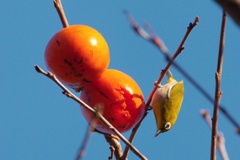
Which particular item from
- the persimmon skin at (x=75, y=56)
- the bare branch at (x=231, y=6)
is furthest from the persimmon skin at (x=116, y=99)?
the bare branch at (x=231, y=6)

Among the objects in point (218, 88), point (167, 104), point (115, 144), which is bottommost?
point (115, 144)

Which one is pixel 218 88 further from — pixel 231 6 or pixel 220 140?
pixel 231 6

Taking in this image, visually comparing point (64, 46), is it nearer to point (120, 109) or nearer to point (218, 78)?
point (120, 109)

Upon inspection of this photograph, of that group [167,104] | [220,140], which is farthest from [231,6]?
[167,104]

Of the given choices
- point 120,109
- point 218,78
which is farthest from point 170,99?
point 218,78

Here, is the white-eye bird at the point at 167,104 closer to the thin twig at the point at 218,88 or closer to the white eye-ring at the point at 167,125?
the white eye-ring at the point at 167,125

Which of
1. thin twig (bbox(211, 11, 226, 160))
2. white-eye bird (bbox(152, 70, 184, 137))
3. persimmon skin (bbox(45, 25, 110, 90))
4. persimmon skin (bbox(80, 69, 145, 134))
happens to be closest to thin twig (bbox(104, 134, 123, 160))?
persimmon skin (bbox(80, 69, 145, 134))
